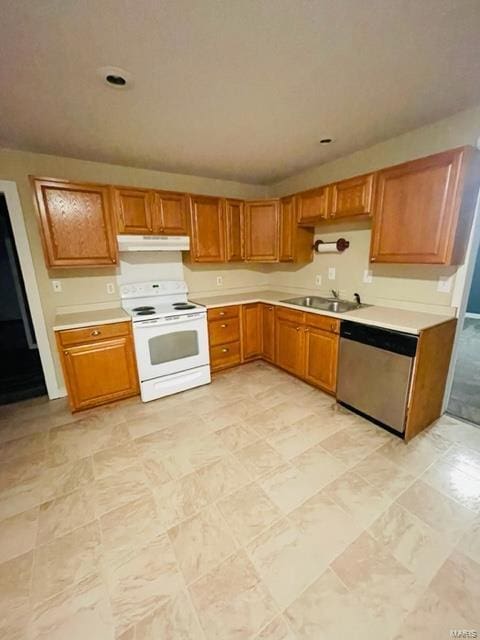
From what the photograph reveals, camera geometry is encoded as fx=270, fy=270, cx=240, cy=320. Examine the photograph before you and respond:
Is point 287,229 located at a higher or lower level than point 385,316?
higher

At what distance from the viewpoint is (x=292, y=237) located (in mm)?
3309

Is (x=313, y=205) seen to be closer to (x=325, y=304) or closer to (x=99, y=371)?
(x=325, y=304)

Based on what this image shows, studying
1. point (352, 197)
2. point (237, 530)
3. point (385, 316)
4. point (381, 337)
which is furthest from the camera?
point (352, 197)

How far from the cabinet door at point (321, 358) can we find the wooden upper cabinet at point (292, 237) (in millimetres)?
1025

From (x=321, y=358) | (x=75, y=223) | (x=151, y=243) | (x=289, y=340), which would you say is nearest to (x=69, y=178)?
(x=75, y=223)

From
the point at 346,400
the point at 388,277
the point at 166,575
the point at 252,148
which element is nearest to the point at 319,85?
the point at 252,148

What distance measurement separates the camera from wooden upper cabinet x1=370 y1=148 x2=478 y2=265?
191cm

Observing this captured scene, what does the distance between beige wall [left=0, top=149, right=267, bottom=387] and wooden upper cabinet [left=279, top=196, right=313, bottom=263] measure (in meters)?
1.21

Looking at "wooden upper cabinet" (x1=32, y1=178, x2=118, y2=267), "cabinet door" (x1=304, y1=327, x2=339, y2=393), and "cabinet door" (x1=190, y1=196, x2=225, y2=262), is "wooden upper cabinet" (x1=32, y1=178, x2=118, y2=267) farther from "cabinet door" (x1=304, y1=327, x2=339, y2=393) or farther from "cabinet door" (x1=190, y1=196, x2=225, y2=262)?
"cabinet door" (x1=304, y1=327, x2=339, y2=393)

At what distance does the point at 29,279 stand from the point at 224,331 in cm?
209

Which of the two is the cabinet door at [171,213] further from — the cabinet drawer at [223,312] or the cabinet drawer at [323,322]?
the cabinet drawer at [323,322]

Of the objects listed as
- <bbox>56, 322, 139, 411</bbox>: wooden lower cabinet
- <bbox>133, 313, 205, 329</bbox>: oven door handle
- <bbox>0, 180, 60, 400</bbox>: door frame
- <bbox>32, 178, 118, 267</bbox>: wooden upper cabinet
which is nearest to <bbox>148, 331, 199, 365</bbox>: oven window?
<bbox>133, 313, 205, 329</bbox>: oven door handle

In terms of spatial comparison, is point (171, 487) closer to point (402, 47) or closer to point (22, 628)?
point (22, 628)

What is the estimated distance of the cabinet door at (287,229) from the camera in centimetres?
326
